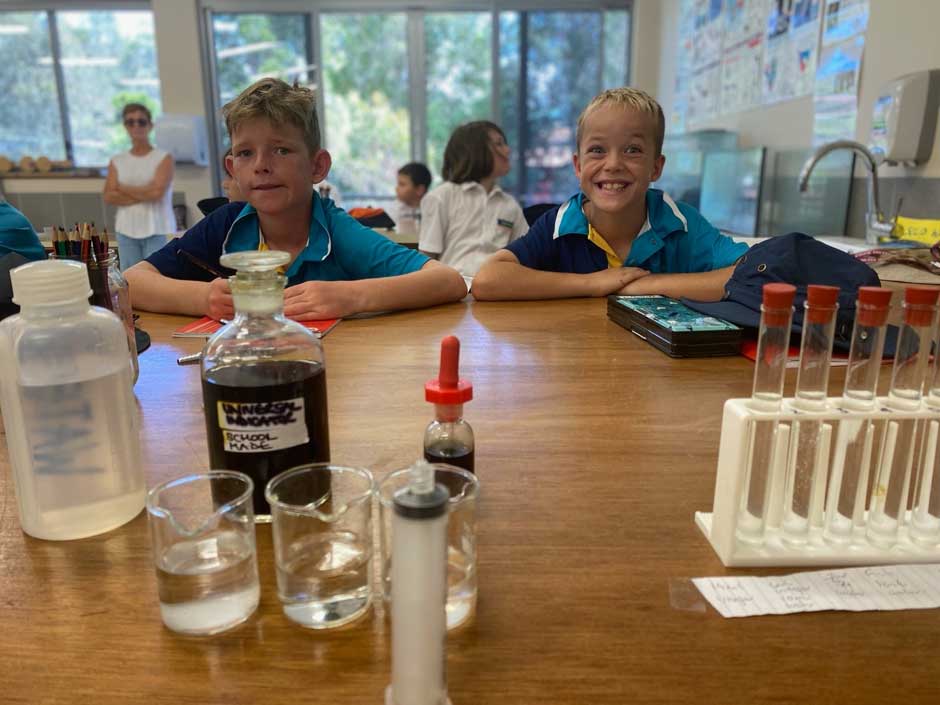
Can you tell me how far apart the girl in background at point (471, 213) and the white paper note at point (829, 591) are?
2.44 meters

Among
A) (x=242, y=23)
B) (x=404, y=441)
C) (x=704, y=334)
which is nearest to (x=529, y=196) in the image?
(x=242, y=23)

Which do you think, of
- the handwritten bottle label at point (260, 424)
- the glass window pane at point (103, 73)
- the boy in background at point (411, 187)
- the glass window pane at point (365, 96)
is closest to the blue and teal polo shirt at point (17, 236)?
the handwritten bottle label at point (260, 424)

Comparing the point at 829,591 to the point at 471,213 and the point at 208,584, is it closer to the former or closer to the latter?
the point at 208,584

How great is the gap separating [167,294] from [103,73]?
5.09 meters

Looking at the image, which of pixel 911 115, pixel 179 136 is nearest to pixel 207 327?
pixel 911 115

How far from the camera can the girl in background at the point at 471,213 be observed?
2.98m

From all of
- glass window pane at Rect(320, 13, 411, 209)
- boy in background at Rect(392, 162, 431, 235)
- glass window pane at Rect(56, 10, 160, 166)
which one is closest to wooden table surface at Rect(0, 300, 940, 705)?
boy in background at Rect(392, 162, 431, 235)

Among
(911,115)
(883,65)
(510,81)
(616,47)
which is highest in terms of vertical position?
(616,47)

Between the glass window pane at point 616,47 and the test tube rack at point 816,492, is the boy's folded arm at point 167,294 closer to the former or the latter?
the test tube rack at point 816,492

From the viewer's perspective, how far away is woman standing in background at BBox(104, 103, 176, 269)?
4.52 meters

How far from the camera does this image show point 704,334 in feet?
3.46

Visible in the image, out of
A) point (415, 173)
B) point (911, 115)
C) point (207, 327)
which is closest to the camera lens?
point (207, 327)

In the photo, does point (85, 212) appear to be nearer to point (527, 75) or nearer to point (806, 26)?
point (527, 75)

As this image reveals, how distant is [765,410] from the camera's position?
1.69 ft
